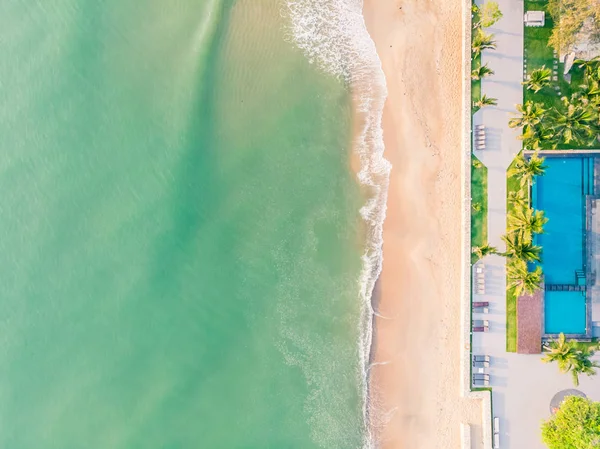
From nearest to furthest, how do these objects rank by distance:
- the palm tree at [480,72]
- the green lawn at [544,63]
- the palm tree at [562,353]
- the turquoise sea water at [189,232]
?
the palm tree at [562,353] < the palm tree at [480,72] < the green lawn at [544,63] < the turquoise sea water at [189,232]

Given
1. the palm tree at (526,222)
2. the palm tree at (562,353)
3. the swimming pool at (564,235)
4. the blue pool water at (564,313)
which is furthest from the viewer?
the blue pool water at (564,313)

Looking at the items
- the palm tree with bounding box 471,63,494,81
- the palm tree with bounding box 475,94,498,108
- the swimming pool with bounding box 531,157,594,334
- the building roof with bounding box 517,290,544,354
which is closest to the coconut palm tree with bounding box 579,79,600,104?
the swimming pool with bounding box 531,157,594,334

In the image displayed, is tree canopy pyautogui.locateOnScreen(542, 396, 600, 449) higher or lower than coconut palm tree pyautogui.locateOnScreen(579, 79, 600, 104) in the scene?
lower

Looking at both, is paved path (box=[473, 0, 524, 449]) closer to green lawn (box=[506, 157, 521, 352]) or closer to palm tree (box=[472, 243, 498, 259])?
green lawn (box=[506, 157, 521, 352])

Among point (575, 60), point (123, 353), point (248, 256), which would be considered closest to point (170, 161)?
point (248, 256)

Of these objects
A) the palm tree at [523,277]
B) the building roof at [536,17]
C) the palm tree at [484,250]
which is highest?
the building roof at [536,17]

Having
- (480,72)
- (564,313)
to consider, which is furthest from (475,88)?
(564,313)

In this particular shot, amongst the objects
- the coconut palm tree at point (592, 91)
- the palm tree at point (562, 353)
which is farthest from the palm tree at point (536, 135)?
the palm tree at point (562, 353)

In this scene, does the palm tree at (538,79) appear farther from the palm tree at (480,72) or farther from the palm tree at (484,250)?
the palm tree at (484,250)
